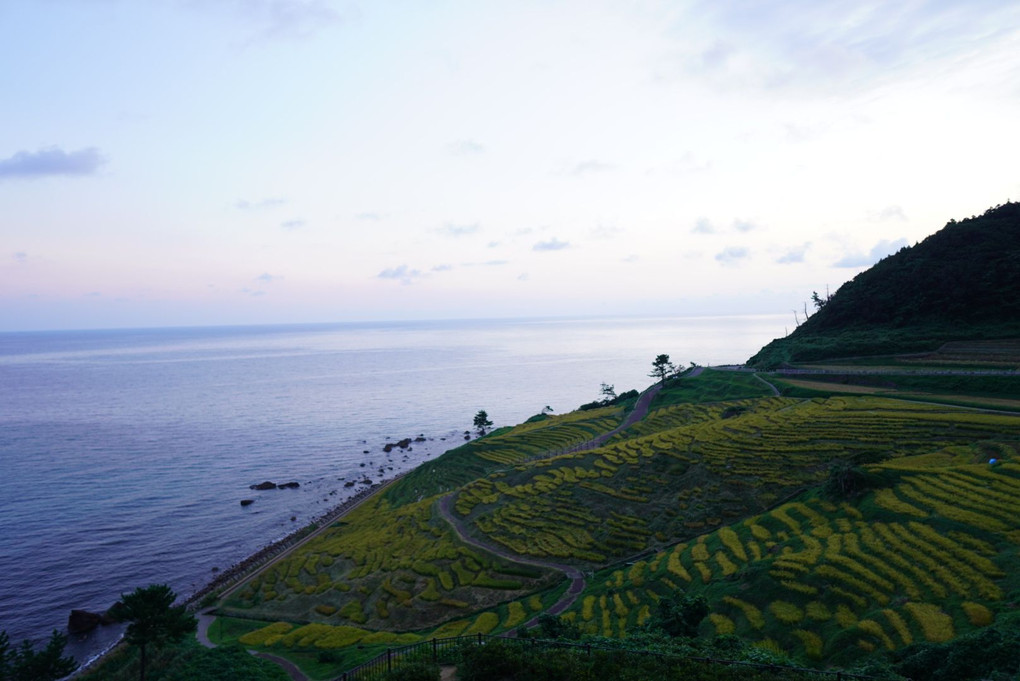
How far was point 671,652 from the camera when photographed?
2617cm

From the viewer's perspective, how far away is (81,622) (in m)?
60.0

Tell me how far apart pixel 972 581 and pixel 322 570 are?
6096cm

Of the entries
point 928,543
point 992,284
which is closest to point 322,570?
point 928,543

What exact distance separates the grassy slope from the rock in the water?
14715mm

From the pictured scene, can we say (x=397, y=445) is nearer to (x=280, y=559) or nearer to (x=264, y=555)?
(x=264, y=555)

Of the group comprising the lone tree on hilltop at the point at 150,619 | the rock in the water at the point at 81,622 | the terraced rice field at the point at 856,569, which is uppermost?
the terraced rice field at the point at 856,569

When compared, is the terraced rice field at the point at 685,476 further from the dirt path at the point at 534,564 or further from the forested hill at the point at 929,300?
the forested hill at the point at 929,300

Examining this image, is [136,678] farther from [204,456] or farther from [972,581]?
[204,456]

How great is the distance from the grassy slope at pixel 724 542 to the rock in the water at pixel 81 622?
14.7 meters

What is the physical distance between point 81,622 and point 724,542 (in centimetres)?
6655

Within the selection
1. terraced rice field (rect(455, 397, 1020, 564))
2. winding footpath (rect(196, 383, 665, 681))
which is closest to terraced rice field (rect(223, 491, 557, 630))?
winding footpath (rect(196, 383, 665, 681))

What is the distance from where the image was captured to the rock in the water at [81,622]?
196ft

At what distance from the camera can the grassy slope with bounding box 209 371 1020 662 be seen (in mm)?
35312

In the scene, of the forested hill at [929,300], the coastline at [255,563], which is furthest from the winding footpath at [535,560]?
the forested hill at [929,300]
